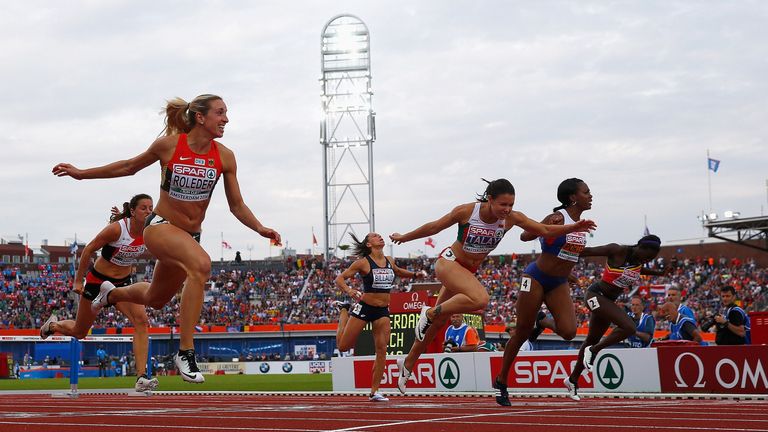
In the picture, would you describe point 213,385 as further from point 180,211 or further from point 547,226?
point 180,211

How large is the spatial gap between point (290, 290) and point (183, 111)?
57541mm

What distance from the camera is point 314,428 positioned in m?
7.39

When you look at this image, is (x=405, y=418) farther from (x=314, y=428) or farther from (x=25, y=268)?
(x=25, y=268)

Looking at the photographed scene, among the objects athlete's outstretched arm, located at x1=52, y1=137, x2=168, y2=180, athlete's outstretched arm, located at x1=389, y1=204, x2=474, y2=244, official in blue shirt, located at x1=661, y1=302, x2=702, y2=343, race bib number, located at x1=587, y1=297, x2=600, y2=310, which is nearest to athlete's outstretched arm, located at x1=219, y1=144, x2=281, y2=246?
athlete's outstretched arm, located at x1=52, y1=137, x2=168, y2=180

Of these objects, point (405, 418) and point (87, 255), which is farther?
point (87, 255)

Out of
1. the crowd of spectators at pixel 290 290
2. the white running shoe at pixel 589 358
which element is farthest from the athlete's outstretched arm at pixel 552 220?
the crowd of spectators at pixel 290 290

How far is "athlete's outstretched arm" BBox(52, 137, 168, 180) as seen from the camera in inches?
326

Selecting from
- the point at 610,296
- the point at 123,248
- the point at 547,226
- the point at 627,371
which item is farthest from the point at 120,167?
the point at 627,371

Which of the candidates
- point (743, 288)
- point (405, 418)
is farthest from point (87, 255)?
point (743, 288)

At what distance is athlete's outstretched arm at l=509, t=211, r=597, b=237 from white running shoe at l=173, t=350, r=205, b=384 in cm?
398

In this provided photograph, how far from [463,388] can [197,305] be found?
10.1 meters

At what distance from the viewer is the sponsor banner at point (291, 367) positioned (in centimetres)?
4641

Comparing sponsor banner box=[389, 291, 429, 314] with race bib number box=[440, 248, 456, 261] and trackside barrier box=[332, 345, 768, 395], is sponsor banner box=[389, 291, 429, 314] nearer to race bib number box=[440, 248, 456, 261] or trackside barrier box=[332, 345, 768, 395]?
trackside barrier box=[332, 345, 768, 395]

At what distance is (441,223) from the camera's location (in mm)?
11211
